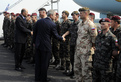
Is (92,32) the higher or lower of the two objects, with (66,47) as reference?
higher

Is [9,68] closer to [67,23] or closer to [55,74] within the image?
[55,74]

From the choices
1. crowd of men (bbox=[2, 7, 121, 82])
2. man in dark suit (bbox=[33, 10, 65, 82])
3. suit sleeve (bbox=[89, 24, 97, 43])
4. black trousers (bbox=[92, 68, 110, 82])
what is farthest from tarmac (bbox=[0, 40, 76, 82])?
suit sleeve (bbox=[89, 24, 97, 43])

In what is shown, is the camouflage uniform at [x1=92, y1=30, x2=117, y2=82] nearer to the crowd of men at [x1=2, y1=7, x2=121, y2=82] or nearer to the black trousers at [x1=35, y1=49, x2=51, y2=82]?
the crowd of men at [x1=2, y1=7, x2=121, y2=82]

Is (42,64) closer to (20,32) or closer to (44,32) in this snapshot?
(44,32)

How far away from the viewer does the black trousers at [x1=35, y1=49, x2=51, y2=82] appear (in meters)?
3.96

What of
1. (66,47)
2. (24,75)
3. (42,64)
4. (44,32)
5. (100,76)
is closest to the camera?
(100,76)

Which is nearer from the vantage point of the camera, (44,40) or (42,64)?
(44,40)

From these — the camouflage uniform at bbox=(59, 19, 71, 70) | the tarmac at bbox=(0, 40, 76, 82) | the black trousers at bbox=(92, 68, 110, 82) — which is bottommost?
the tarmac at bbox=(0, 40, 76, 82)

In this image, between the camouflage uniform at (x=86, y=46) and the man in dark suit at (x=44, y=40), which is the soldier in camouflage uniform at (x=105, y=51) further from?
the man in dark suit at (x=44, y=40)

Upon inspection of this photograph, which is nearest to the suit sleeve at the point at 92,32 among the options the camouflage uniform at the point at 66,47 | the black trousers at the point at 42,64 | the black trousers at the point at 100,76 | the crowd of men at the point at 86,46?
the crowd of men at the point at 86,46

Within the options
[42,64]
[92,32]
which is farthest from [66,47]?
[92,32]

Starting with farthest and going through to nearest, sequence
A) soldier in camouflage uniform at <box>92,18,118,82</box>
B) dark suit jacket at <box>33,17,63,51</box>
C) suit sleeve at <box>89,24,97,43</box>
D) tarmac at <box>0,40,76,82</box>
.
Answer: tarmac at <box>0,40,76,82</box> → dark suit jacket at <box>33,17,63,51</box> → suit sleeve at <box>89,24,97,43</box> → soldier in camouflage uniform at <box>92,18,118,82</box>

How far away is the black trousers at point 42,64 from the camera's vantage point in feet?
13.0

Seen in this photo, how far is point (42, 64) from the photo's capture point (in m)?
4.01
